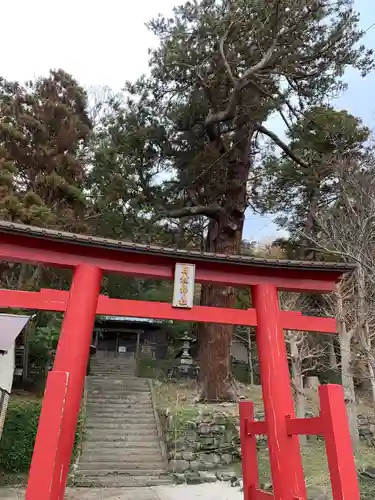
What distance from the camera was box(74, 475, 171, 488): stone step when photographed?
36.6 feet

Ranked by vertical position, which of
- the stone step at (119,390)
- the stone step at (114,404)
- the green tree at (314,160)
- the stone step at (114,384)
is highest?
the green tree at (314,160)

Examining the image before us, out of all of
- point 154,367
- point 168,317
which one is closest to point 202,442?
point 154,367

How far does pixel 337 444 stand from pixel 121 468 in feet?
29.9

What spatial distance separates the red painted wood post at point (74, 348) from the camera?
4.98 meters

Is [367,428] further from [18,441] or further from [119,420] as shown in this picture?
[18,441]

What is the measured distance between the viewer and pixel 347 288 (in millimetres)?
15562

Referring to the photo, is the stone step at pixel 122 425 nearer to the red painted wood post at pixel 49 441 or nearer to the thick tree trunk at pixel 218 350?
the thick tree trunk at pixel 218 350

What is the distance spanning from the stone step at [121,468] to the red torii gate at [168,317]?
20.4ft

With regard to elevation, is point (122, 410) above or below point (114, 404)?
below

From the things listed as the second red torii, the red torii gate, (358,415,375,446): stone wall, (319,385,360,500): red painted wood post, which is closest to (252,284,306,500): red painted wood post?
the red torii gate

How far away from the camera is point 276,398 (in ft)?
18.6

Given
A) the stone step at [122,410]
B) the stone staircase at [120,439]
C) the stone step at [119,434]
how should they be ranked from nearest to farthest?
the stone staircase at [120,439], the stone step at [119,434], the stone step at [122,410]

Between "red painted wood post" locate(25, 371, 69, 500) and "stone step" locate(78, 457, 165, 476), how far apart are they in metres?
8.19

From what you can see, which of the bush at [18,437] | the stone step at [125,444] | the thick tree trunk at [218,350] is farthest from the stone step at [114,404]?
the bush at [18,437]
